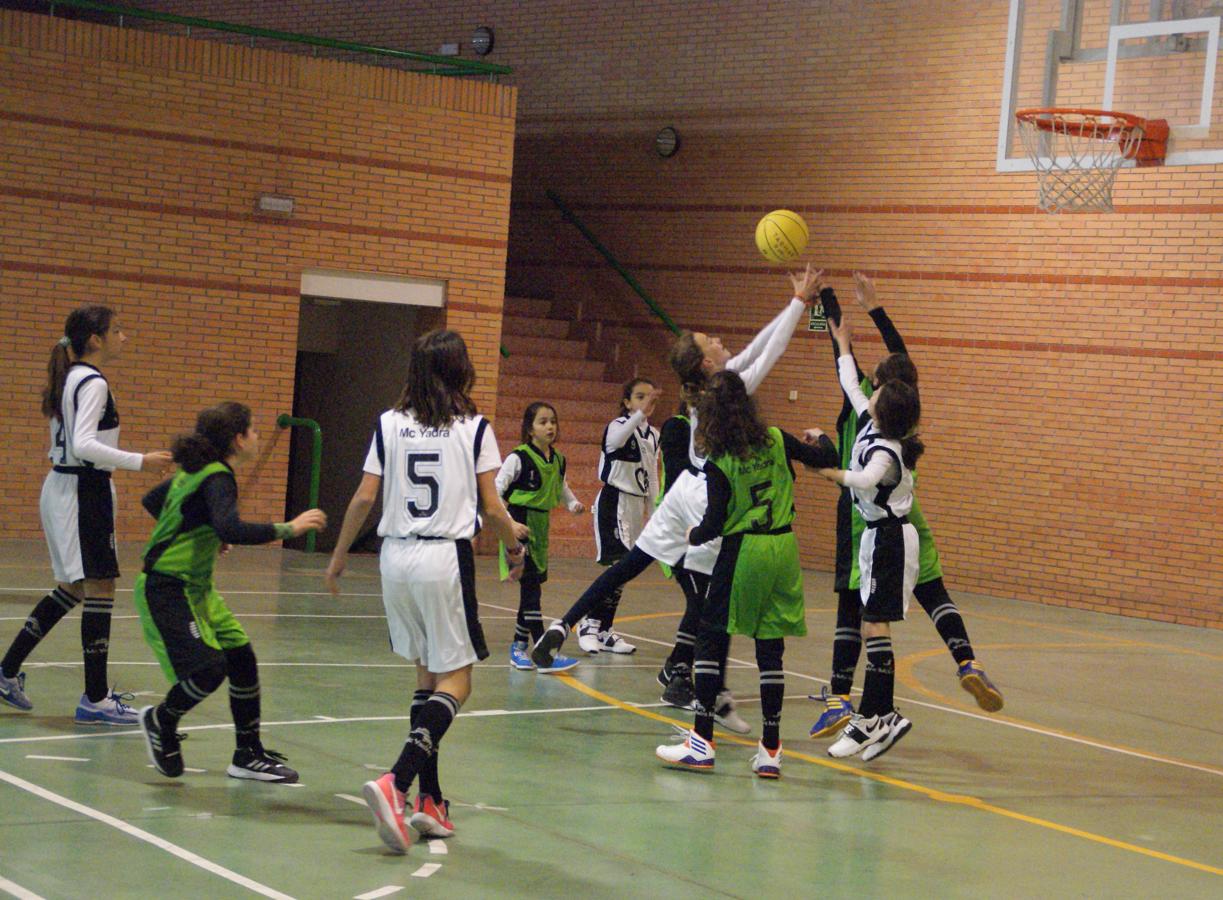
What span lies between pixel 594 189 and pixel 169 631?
49.9 ft

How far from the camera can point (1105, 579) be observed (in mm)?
16000

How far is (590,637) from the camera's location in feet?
35.9

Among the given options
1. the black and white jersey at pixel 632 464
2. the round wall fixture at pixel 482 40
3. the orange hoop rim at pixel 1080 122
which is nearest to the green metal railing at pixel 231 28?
the round wall fixture at pixel 482 40

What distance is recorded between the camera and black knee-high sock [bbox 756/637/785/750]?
24.1 ft

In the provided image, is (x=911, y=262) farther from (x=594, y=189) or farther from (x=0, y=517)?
(x=0, y=517)

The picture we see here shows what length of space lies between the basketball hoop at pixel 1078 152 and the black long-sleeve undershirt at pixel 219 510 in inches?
286

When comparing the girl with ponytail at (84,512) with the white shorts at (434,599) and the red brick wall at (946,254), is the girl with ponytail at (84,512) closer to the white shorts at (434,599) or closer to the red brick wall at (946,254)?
the white shorts at (434,599)

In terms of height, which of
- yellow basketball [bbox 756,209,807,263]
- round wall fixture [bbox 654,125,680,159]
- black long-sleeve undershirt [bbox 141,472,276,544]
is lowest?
black long-sleeve undershirt [bbox 141,472,276,544]

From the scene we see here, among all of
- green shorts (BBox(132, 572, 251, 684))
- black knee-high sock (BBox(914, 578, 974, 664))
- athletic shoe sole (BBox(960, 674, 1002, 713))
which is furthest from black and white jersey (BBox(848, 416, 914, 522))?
green shorts (BBox(132, 572, 251, 684))

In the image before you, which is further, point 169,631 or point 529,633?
point 529,633

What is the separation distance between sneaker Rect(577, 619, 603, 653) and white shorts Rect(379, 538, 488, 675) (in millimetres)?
4918

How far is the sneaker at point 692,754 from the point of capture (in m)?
7.38

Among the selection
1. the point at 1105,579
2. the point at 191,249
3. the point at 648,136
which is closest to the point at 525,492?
the point at 191,249

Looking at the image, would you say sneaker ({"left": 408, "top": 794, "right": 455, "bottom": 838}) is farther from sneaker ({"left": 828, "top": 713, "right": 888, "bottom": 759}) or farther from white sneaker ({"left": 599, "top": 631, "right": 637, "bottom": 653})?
white sneaker ({"left": 599, "top": 631, "right": 637, "bottom": 653})
